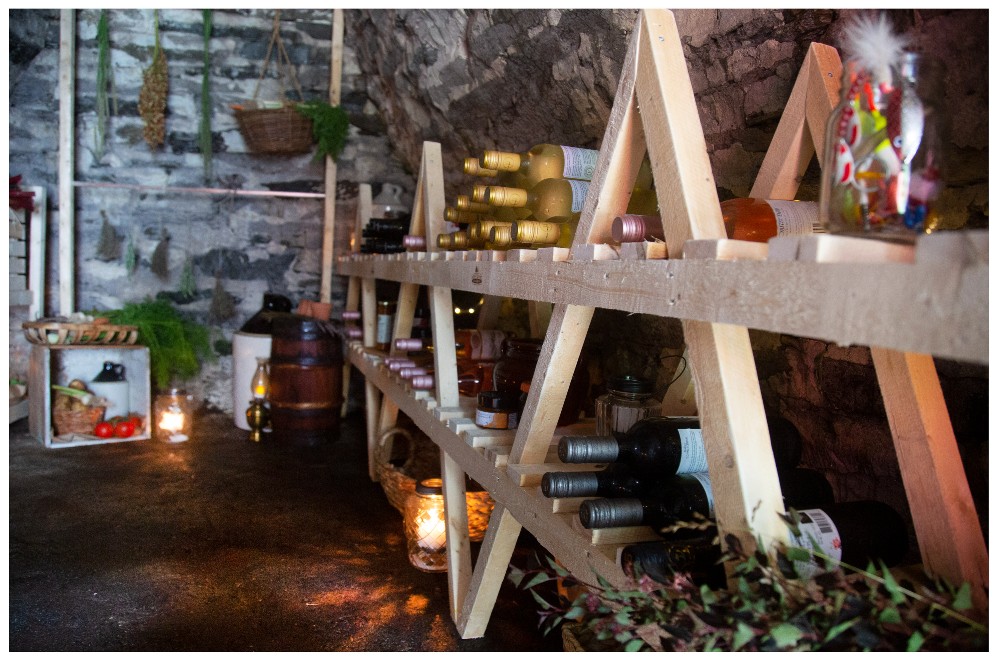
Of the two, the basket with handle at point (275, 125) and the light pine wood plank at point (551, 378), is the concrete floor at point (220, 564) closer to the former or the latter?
the light pine wood plank at point (551, 378)

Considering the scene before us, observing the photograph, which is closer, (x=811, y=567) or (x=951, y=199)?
(x=811, y=567)

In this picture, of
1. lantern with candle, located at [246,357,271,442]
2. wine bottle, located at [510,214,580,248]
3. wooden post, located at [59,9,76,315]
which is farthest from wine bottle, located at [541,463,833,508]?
wooden post, located at [59,9,76,315]

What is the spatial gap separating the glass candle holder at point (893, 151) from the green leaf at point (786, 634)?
1.37 ft

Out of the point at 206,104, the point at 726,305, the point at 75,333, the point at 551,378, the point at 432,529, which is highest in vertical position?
the point at 206,104

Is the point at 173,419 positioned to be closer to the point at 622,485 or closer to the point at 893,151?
the point at 622,485

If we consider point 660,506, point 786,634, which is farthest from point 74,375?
point 786,634

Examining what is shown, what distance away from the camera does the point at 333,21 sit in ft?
15.5

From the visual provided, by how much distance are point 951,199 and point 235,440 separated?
12.7ft

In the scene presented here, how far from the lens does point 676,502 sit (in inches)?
45.4

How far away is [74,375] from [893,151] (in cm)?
471

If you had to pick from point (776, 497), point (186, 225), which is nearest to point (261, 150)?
point (186, 225)

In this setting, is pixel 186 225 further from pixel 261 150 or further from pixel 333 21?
pixel 333 21

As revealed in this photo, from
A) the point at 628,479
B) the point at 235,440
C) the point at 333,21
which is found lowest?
the point at 235,440

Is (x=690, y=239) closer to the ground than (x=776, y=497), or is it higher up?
higher up
